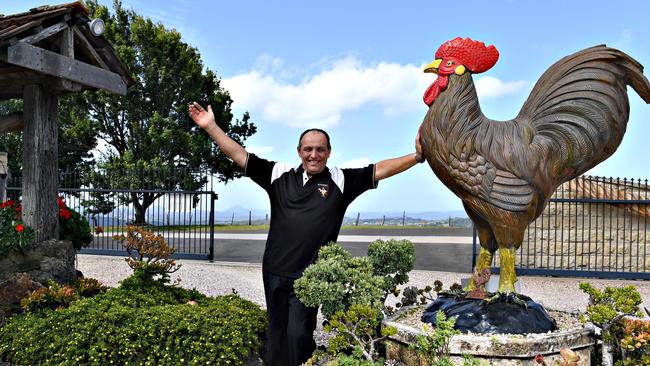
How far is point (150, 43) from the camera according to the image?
67.2 feet

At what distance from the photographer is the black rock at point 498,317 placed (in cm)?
313

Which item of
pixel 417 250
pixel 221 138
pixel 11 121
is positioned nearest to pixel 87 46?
pixel 11 121

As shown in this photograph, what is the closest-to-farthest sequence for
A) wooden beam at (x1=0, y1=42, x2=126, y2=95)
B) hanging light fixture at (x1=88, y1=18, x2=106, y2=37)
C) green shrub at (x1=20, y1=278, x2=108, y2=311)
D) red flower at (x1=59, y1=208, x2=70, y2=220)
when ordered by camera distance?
green shrub at (x1=20, y1=278, x2=108, y2=311), wooden beam at (x1=0, y1=42, x2=126, y2=95), hanging light fixture at (x1=88, y1=18, x2=106, y2=37), red flower at (x1=59, y1=208, x2=70, y2=220)

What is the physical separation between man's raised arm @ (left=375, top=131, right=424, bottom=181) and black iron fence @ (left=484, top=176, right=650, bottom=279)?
286 inches

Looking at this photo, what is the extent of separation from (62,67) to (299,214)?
396 centimetres

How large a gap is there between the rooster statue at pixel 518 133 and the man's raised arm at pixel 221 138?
1379 mm

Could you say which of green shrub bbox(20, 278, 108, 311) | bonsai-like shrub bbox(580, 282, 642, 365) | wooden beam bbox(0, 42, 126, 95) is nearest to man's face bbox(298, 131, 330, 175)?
bonsai-like shrub bbox(580, 282, 642, 365)

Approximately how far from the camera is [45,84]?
6.11 metres

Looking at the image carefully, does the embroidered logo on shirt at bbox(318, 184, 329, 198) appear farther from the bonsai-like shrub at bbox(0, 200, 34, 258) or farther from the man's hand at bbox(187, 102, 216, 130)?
the bonsai-like shrub at bbox(0, 200, 34, 258)

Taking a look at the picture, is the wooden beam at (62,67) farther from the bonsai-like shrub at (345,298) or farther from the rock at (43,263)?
the bonsai-like shrub at (345,298)

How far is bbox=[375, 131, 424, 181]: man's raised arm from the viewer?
11.8 feet

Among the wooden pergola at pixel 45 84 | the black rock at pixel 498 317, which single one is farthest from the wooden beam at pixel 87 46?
the black rock at pixel 498 317

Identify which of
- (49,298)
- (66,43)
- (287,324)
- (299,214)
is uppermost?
(66,43)

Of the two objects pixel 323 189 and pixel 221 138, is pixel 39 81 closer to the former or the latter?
pixel 221 138
